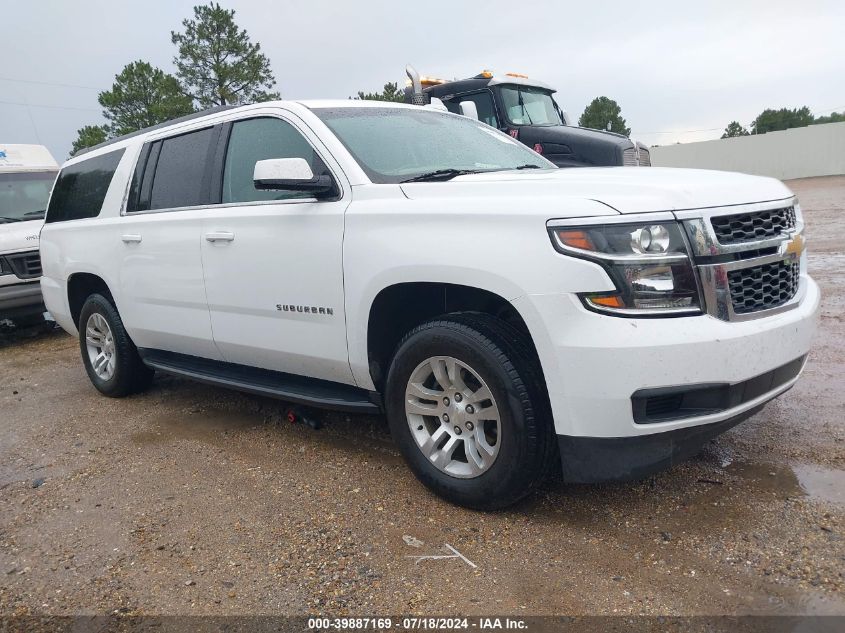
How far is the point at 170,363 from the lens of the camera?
4676 millimetres

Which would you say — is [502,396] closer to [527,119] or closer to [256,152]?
[256,152]

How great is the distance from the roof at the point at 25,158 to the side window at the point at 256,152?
6.84 m

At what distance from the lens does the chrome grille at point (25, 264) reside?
8039mm

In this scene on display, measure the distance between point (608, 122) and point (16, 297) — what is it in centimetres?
6226

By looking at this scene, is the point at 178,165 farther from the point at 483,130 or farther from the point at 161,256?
the point at 483,130

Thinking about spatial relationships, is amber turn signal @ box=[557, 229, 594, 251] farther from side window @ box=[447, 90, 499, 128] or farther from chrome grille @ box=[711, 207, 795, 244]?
side window @ box=[447, 90, 499, 128]

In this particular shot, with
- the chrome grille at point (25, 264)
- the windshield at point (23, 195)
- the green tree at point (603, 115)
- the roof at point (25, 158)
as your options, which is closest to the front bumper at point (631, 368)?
the chrome grille at point (25, 264)

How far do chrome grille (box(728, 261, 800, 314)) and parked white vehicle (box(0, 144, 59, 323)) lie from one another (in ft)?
25.9

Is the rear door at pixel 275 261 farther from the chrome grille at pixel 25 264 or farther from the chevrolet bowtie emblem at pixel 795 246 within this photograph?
the chrome grille at pixel 25 264

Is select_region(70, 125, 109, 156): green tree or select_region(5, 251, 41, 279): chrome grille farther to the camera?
select_region(70, 125, 109, 156): green tree

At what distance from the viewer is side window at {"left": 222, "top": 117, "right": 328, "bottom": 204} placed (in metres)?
3.71

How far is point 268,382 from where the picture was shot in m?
Result: 3.95

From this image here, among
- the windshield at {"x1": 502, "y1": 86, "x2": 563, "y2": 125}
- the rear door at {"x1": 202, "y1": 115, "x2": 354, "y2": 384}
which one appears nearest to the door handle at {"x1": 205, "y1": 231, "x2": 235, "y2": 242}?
the rear door at {"x1": 202, "y1": 115, "x2": 354, "y2": 384}

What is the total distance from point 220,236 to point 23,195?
6.80 m
